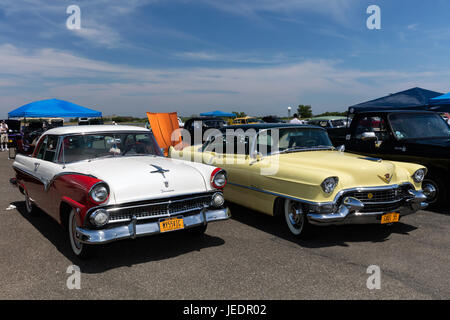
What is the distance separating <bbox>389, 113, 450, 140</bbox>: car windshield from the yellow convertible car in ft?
5.80

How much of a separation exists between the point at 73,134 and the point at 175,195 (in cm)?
187

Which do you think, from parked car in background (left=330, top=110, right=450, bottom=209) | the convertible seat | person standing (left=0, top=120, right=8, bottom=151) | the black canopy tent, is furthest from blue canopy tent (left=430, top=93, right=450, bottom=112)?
person standing (left=0, top=120, right=8, bottom=151)

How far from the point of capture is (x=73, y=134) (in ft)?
16.5

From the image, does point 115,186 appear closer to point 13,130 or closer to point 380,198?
point 380,198

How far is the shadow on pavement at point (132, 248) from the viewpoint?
13.4ft

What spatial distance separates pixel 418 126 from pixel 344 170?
3.36 metres

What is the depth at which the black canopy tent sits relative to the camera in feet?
37.4

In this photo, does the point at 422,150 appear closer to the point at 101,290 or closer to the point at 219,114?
the point at 101,290

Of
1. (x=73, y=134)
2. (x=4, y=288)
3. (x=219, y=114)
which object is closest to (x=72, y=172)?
(x=73, y=134)

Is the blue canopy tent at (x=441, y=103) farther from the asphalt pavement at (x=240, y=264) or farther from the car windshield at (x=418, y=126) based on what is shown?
the asphalt pavement at (x=240, y=264)

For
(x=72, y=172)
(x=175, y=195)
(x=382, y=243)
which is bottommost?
(x=382, y=243)

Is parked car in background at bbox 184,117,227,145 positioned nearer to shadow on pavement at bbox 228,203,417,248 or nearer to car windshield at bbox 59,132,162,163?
car windshield at bbox 59,132,162,163

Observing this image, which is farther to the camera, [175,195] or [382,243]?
[382,243]

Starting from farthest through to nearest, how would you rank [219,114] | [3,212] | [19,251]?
1. [219,114]
2. [3,212]
3. [19,251]
